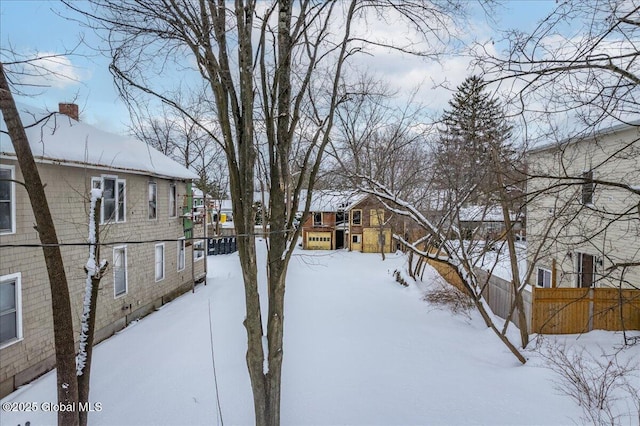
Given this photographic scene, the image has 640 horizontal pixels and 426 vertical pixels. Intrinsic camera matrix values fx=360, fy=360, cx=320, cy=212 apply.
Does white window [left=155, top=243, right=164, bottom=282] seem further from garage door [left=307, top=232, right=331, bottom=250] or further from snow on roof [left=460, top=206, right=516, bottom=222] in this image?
garage door [left=307, top=232, right=331, bottom=250]

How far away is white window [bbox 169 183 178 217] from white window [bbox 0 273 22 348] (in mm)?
7530

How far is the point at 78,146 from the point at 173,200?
6239mm

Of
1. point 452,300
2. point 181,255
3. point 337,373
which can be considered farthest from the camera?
point 181,255

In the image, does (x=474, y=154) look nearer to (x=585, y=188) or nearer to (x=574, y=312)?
(x=585, y=188)

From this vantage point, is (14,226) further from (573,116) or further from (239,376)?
(573,116)

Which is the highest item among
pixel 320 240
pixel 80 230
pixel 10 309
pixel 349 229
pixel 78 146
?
pixel 78 146

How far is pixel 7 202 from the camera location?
23.9 ft

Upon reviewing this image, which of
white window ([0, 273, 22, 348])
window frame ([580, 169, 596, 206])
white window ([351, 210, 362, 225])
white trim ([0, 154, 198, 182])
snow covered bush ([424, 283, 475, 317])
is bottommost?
snow covered bush ([424, 283, 475, 317])

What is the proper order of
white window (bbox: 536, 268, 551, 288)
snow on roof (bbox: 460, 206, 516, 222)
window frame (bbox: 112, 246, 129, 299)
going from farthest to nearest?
white window (bbox: 536, 268, 551, 288), window frame (bbox: 112, 246, 129, 299), snow on roof (bbox: 460, 206, 516, 222)

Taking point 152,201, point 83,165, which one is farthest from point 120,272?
point 83,165

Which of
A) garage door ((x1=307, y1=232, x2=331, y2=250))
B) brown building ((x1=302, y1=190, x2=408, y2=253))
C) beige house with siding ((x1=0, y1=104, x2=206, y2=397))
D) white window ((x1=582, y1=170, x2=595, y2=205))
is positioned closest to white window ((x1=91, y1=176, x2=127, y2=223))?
beige house with siding ((x1=0, y1=104, x2=206, y2=397))

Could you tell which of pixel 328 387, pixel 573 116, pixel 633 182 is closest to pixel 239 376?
pixel 328 387

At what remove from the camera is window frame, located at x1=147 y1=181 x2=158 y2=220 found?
12867mm

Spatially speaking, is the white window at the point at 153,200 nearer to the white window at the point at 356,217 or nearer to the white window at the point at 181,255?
the white window at the point at 181,255
